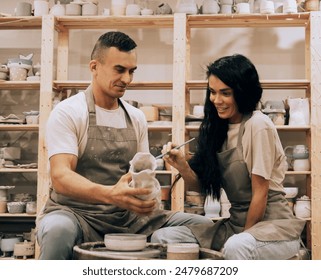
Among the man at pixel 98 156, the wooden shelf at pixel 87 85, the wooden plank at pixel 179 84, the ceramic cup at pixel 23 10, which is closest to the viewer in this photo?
the man at pixel 98 156

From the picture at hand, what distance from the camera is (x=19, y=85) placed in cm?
383

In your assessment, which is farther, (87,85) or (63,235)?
(87,85)

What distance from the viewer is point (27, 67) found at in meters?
3.74

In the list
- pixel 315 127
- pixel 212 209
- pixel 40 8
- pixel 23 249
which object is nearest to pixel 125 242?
pixel 212 209

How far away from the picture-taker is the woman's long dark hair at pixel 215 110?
1875mm

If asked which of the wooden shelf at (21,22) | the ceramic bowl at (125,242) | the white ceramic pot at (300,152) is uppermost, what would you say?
the wooden shelf at (21,22)

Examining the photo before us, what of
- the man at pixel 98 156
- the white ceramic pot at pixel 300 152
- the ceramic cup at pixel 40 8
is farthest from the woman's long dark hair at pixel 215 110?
the ceramic cup at pixel 40 8

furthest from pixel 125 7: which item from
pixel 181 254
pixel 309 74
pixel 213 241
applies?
pixel 181 254

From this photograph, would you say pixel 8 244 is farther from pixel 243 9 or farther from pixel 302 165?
pixel 243 9

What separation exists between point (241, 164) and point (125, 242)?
608 mm

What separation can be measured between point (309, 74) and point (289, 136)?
519mm

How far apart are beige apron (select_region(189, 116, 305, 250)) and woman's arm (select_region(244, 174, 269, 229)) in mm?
33

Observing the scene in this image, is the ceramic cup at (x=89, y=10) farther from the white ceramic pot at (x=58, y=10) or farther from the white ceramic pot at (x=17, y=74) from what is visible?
the white ceramic pot at (x=17, y=74)

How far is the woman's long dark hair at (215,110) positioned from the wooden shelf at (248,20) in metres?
1.77
